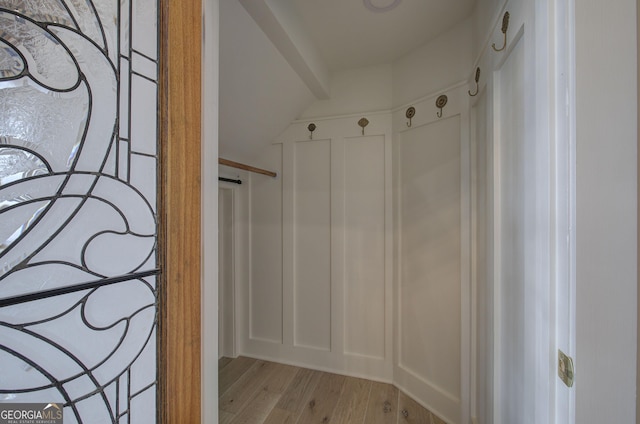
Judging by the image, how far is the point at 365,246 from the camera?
6.81ft

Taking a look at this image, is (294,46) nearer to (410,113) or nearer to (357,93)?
(357,93)

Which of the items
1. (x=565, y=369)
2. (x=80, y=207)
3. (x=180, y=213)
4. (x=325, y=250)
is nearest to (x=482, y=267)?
(x=565, y=369)

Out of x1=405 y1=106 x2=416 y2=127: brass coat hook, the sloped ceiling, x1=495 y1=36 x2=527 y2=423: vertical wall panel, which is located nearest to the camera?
x1=495 y1=36 x2=527 y2=423: vertical wall panel

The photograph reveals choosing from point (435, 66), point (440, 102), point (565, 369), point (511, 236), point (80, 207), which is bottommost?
point (565, 369)

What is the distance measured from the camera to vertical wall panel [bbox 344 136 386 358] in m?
2.03

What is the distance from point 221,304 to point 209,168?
2032 millimetres

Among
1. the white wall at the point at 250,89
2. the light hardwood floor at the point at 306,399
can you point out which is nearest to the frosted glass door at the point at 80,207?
the white wall at the point at 250,89

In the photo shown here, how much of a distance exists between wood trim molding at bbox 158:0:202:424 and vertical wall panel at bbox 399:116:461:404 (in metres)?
1.52

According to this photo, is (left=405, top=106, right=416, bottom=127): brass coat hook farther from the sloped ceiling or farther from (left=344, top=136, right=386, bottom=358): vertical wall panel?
the sloped ceiling

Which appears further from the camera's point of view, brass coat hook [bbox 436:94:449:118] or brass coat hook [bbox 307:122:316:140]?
brass coat hook [bbox 307:122:316:140]

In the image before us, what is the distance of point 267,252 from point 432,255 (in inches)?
55.1

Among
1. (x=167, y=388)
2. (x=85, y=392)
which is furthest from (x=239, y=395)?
(x=85, y=392)

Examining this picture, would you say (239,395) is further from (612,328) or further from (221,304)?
(612,328)

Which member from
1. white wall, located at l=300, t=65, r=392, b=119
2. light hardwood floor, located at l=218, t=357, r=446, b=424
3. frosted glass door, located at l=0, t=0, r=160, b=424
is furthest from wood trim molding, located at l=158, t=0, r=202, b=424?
white wall, located at l=300, t=65, r=392, b=119
